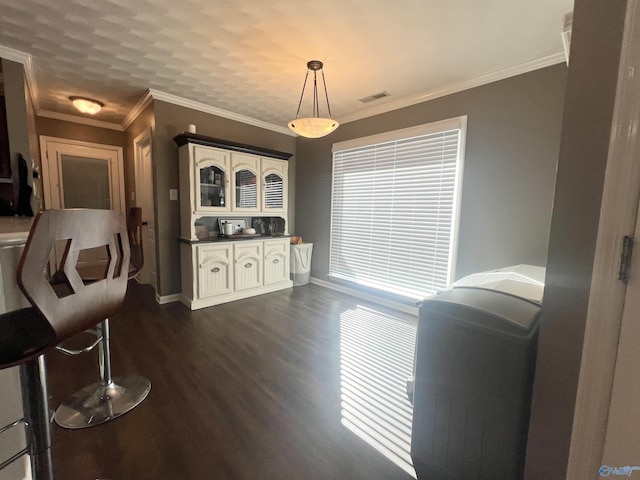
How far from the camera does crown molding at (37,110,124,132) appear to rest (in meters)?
3.82

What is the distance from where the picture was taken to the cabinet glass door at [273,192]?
394 cm

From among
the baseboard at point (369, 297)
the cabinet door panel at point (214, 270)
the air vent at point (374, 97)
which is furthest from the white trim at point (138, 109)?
the baseboard at point (369, 297)

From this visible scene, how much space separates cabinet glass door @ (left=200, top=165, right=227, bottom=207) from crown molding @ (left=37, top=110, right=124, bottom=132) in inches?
90.8

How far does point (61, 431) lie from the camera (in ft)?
4.76

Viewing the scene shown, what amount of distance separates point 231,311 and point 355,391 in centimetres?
185

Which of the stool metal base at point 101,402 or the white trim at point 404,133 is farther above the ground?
the white trim at point 404,133

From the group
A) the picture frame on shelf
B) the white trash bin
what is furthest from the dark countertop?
the white trash bin

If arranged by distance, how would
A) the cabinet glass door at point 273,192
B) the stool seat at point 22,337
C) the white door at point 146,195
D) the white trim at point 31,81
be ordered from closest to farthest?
the stool seat at point 22,337
the white trim at point 31,81
the white door at point 146,195
the cabinet glass door at point 273,192

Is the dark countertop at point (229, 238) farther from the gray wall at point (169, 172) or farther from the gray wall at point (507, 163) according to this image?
the gray wall at point (507, 163)

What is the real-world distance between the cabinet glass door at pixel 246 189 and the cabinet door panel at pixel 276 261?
24.0 inches

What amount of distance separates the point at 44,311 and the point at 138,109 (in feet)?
12.3

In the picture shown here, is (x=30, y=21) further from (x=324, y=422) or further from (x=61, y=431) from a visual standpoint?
(x=324, y=422)

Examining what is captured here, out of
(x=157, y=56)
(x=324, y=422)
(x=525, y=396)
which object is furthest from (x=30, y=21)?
(x=525, y=396)

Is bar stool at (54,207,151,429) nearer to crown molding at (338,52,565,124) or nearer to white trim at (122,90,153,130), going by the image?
white trim at (122,90,153,130)
